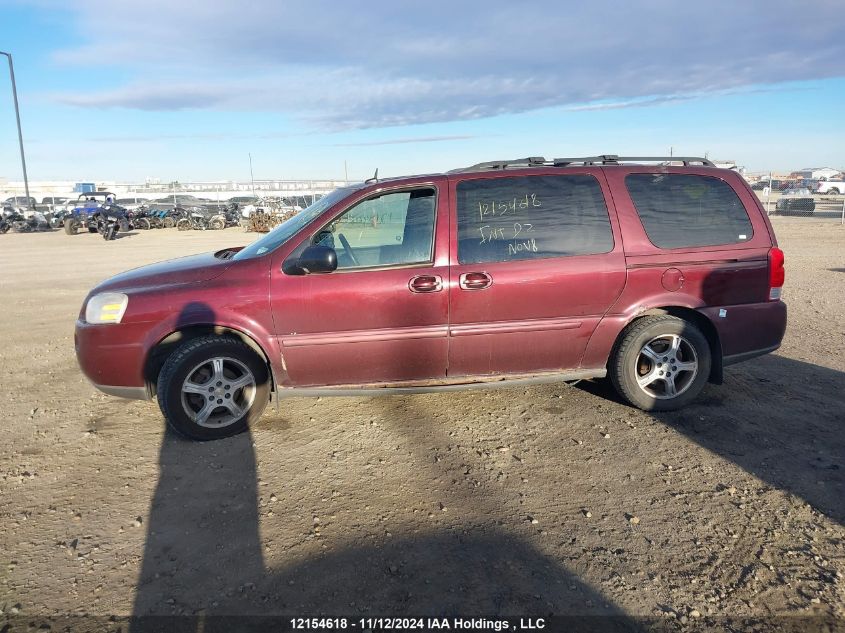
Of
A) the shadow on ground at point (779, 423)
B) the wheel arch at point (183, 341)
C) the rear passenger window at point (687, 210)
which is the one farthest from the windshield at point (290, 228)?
the shadow on ground at point (779, 423)

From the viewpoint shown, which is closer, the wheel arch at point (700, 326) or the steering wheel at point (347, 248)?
the steering wheel at point (347, 248)

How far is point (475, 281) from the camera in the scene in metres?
3.92

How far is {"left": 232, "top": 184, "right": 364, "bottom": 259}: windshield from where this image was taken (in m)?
4.08

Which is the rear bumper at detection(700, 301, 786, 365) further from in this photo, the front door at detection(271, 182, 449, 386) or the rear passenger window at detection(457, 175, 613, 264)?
the front door at detection(271, 182, 449, 386)

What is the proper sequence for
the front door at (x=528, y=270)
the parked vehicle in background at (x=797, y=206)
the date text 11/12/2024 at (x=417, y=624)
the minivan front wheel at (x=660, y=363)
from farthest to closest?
the parked vehicle in background at (x=797, y=206), the minivan front wheel at (x=660, y=363), the front door at (x=528, y=270), the date text 11/12/2024 at (x=417, y=624)

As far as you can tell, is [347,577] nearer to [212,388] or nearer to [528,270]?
[212,388]

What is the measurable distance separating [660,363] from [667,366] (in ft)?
0.19

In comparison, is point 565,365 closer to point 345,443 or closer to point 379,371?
point 379,371

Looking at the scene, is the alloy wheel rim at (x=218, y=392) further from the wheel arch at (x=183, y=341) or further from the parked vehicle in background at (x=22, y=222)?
the parked vehicle in background at (x=22, y=222)

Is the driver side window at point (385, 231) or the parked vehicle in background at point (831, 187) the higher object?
the parked vehicle in background at point (831, 187)

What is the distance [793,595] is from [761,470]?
1.16m

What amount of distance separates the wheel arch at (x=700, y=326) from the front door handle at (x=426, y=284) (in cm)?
140

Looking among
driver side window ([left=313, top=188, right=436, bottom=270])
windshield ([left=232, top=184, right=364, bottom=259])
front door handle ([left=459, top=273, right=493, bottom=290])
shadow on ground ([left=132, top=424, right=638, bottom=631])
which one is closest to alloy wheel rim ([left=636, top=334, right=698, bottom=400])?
front door handle ([left=459, top=273, right=493, bottom=290])

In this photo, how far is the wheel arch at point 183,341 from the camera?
154 inches
